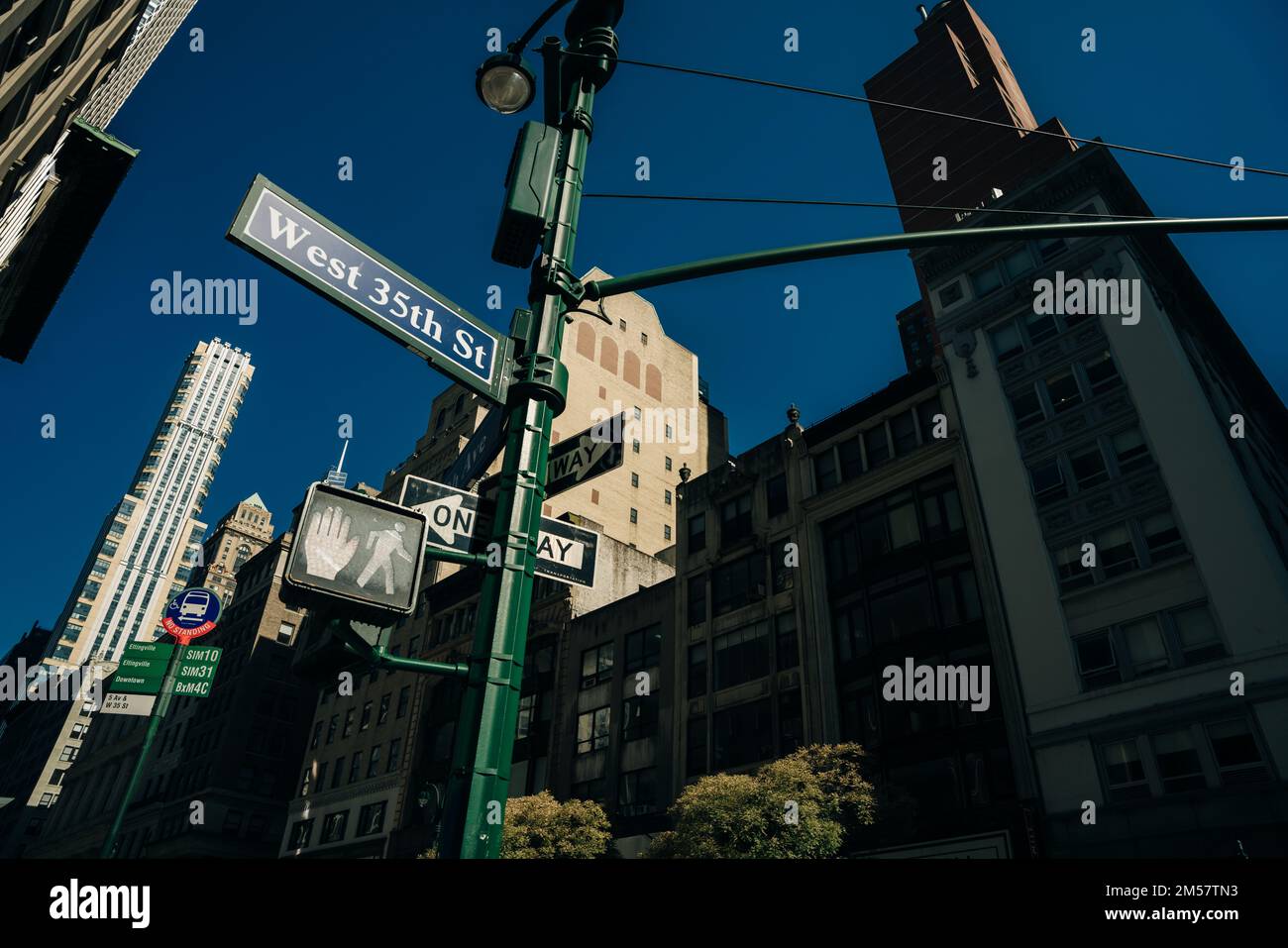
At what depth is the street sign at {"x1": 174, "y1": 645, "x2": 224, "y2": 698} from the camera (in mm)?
20094

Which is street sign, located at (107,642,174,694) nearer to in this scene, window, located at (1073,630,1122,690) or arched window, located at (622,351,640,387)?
window, located at (1073,630,1122,690)

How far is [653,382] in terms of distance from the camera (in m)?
72.3

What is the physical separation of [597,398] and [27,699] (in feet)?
352

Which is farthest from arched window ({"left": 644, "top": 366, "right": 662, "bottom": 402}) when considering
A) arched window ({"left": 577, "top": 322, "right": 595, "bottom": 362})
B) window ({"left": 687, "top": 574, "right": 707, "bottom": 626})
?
window ({"left": 687, "top": 574, "right": 707, "bottom": 626})

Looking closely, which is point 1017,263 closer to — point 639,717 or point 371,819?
point 639,717

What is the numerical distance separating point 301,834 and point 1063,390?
5530 cm

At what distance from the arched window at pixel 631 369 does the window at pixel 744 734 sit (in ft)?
131

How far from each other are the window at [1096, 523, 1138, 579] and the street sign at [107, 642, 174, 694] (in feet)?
97.1

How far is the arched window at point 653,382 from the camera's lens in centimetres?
7162

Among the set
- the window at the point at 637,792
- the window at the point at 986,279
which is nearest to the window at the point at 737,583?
the window at the point at 637,792

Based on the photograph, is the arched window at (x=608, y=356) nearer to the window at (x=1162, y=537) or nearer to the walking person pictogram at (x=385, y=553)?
the window at (x=1162, y=537)

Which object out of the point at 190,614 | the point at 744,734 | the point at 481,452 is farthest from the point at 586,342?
the point at 481,452
